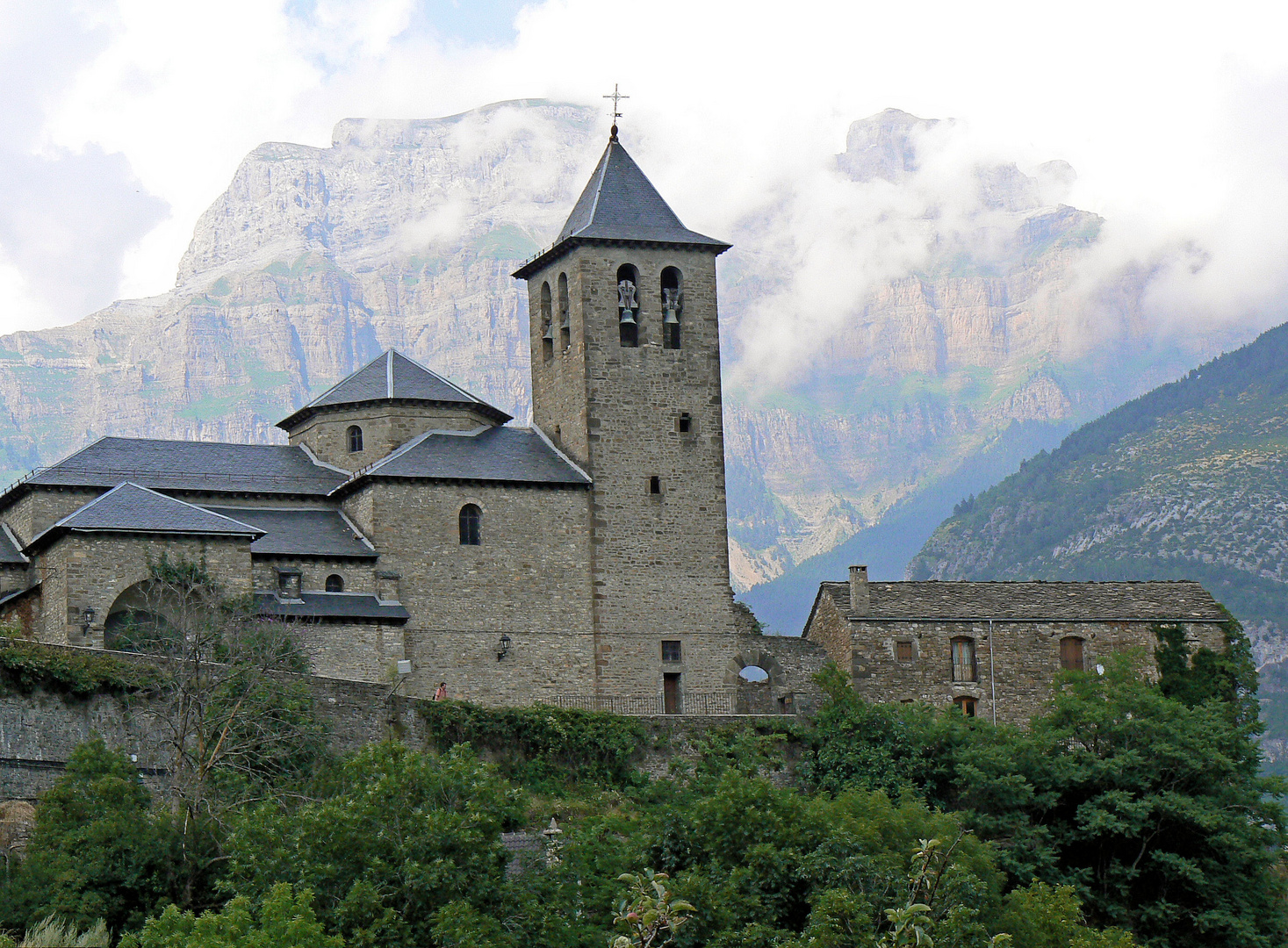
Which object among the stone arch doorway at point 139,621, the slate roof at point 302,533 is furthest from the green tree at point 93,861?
the slate roof at point 302,533

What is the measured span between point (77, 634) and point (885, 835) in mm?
19493

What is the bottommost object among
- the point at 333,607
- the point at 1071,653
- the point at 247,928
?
Answer: the point at 247,928

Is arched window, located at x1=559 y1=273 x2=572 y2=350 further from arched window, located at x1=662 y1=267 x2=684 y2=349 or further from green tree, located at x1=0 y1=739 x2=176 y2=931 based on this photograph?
green tree, located at x1=0 y1=739 x2=176 y2=931

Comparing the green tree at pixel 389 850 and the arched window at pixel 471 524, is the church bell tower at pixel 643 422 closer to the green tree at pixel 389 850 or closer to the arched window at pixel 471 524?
the arched window at pixel 471 524

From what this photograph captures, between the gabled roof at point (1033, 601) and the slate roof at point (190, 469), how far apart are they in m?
15.3

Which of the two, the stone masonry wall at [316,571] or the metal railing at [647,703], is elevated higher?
the stone masonry wall at [316,571]

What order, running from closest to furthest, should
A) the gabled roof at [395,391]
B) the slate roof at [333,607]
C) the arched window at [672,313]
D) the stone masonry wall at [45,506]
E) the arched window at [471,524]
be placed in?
the slate roof at [333,607], the stone masonry wall at [45,506], the arched window at [471,524], the gabled roof at [395,391], the arched window at [672,313]

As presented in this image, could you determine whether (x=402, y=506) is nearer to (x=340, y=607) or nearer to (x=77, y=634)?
(x=340, y=607)

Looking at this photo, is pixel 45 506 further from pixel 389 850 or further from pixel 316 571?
pixel 389 850

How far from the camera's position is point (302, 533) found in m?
50.3

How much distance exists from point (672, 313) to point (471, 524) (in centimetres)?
879

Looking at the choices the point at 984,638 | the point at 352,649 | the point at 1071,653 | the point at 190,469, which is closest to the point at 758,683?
the point at 984,638

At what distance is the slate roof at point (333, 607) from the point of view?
47.4 metres

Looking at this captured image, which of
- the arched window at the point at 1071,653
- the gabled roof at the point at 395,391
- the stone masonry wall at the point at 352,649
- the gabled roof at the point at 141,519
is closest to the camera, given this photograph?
the gabled roof at the point at 141,519
